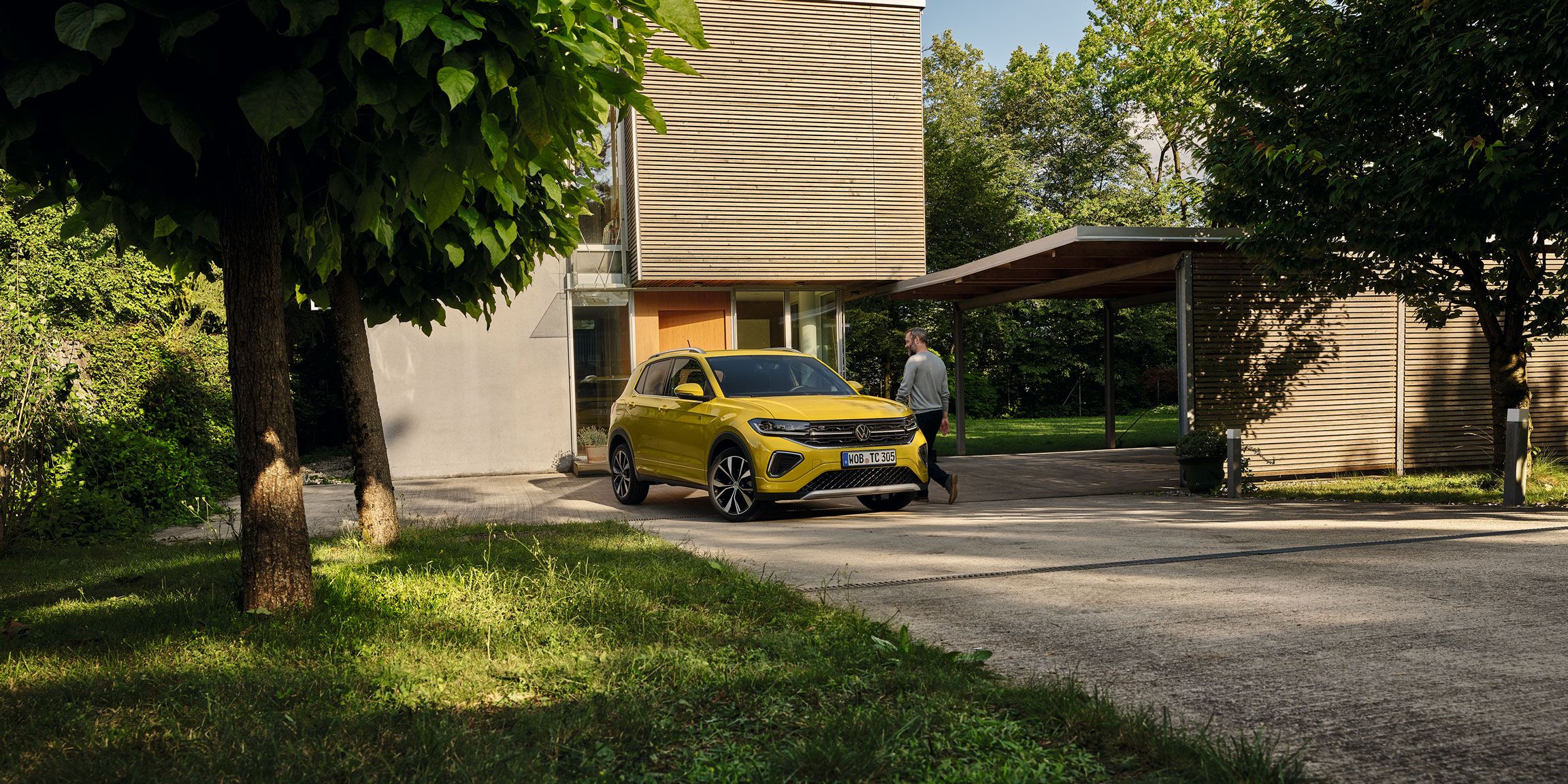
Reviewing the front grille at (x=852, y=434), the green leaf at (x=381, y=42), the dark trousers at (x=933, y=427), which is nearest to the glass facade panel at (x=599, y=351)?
the dark trousers at (x=933, y=427)

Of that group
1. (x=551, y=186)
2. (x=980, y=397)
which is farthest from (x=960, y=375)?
(x=980, y=397)

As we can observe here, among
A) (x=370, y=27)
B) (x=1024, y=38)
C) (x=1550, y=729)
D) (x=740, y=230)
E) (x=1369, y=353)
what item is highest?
(x=1024, y=38)

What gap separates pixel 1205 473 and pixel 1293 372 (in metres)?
2.24

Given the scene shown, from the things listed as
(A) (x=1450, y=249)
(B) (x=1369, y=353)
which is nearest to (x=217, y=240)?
(A) (x=1450, y=249)

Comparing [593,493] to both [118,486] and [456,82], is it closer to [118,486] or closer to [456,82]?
[118,486]

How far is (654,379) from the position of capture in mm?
12039

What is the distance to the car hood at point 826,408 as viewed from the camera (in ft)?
32.0

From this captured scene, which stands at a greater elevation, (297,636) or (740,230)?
(740,230)

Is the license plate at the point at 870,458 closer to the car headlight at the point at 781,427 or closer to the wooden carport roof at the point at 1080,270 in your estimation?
the car headlight at the point at 781,427

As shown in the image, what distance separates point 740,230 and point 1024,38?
2635 centimetres

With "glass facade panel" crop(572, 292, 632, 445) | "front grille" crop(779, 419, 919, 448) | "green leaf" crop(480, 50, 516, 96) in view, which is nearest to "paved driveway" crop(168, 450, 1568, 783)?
"front grille" crop(779, 419, 919, 448)

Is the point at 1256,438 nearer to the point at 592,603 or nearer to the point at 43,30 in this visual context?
the point at 592,603

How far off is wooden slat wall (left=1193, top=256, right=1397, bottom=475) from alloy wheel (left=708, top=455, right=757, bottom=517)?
19.0ft

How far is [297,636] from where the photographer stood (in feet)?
14.1
